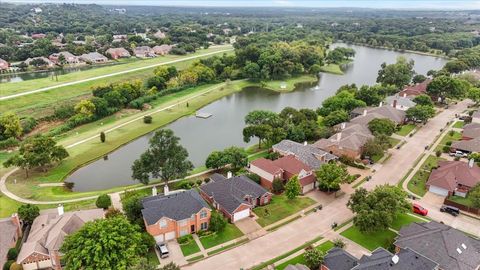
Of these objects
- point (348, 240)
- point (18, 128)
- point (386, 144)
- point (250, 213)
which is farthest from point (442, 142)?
point (18, 128)

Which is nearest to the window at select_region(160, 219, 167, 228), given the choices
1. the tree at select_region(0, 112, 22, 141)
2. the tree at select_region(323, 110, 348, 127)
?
the tree at select_region(323, 110, 348, 127)

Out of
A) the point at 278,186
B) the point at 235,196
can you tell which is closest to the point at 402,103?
the point at 278,186

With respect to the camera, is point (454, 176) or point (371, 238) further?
point (454, 176)

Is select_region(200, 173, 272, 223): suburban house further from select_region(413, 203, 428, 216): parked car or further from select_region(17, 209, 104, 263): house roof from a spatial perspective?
select_region(413, 203, 428, 216): parked car

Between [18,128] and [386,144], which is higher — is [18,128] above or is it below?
below

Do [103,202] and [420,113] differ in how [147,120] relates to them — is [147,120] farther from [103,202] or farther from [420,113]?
[420,113]

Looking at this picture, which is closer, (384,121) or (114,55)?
(384,121)

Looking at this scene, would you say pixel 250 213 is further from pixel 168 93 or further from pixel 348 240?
pixel 168 93
